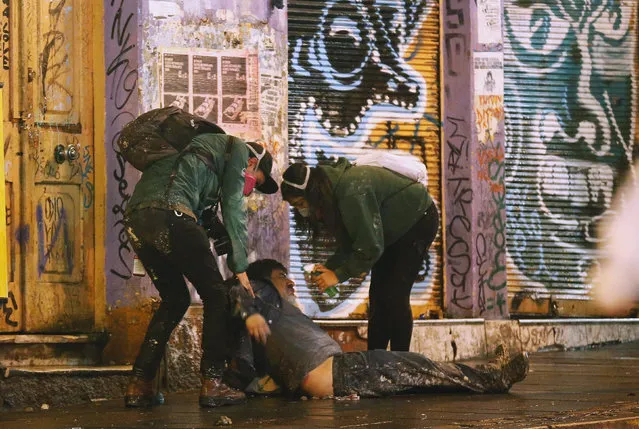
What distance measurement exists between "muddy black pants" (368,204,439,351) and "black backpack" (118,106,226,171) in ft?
5.50

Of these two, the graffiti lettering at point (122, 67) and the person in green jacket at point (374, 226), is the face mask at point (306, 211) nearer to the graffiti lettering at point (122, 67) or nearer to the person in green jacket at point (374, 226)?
the person in green jacket at point (374, 226)

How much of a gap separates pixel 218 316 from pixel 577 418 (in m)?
2.11

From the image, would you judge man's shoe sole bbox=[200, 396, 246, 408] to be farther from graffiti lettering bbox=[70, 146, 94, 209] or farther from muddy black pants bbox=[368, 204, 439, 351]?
graffiti lettering bbox=[70, 146, 94, 209]

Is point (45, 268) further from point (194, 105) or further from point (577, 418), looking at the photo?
point (577, 418)

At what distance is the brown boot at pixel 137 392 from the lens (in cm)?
739

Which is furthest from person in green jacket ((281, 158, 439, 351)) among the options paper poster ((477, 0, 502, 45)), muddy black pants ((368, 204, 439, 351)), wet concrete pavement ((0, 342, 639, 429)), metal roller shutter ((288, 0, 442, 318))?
paper poster ((477, 0, 502, 45))

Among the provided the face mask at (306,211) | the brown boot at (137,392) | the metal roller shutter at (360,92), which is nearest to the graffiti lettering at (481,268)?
the metal roller shutter at (360,92)

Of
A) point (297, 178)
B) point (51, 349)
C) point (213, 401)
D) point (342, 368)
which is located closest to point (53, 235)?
point (51, 349)

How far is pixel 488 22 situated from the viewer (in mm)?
11789

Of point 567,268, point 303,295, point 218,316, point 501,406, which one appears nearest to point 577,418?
point 501,406

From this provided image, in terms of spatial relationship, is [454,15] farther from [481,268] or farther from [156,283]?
[156,283]

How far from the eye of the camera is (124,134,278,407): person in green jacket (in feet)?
23.3

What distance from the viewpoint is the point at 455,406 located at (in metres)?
6.90

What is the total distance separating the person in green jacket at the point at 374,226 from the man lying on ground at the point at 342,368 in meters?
0.53
